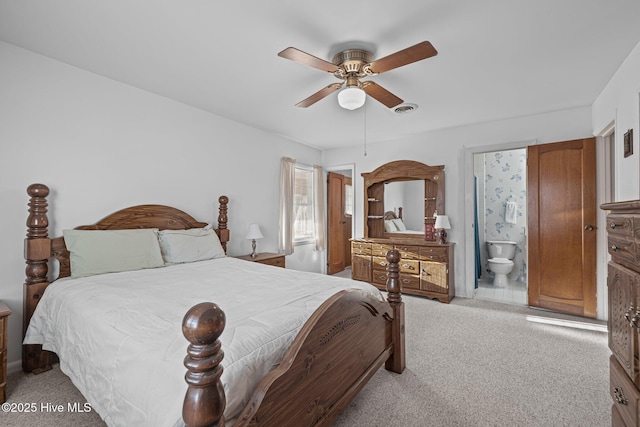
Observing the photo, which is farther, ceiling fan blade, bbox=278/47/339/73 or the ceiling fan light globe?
the ceiling fan light globe

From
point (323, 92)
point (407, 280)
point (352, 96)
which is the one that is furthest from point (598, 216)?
point (323, 92)

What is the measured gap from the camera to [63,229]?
2455 mm

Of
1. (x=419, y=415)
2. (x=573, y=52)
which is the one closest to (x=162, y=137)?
(x=419, y=415)

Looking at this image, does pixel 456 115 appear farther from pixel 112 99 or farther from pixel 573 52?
pixel 112 99

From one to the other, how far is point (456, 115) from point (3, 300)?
4.89 metres

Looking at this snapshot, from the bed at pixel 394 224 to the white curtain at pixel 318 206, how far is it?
1202 mm

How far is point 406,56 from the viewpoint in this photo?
186 centimetres

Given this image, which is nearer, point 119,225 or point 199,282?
point 199,282

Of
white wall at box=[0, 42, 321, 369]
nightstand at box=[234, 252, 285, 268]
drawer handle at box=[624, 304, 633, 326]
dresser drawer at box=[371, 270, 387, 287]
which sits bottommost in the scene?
dresser drawer at box=[371, 270, 387, 287]

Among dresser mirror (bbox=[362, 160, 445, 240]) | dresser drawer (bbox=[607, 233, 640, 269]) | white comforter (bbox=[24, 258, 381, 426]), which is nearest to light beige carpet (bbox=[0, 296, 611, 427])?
white comforter (bbox=[24, 258, 381, 426])

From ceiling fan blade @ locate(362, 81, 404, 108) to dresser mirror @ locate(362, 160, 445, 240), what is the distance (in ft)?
7.13

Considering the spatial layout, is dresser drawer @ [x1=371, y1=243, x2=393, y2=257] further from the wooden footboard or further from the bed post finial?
the bed post finial

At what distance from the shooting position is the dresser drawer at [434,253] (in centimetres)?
397

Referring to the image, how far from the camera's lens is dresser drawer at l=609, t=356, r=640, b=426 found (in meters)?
1.14
